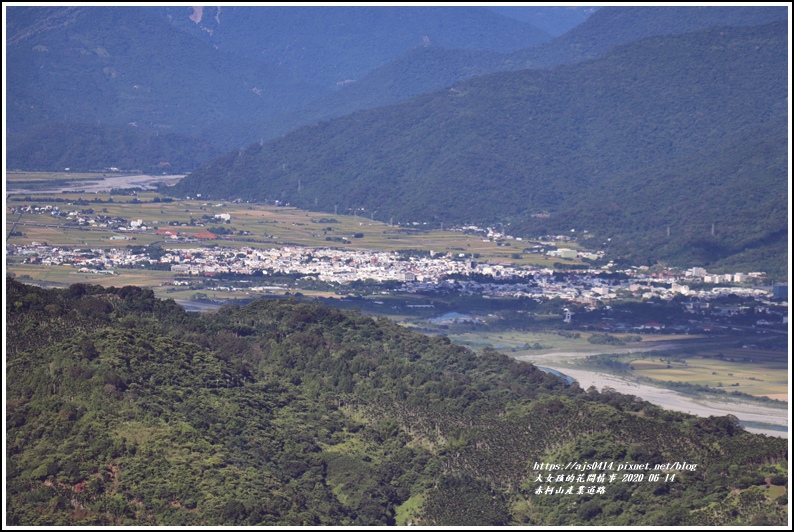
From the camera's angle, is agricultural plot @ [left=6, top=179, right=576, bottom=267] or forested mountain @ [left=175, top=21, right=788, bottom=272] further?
forested mountain @ [left=175, top=21, right=788, bottom=272]

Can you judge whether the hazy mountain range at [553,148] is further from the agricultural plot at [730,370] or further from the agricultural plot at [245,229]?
the agricultural plot at [730,370]

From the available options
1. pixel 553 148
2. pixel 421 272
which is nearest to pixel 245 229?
pixel 421 272

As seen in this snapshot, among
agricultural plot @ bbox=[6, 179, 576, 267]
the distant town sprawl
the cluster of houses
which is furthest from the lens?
agricultural plot @ bbox=[6, 179, 576, 267]

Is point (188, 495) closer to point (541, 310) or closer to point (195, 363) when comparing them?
point (195, 363)

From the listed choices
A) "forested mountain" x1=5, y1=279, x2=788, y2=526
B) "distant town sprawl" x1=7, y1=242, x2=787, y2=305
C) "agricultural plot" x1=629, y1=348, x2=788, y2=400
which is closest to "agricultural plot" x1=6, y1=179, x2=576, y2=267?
"distant town sprawl" x1=7, y1=242, x2=787, y2=305

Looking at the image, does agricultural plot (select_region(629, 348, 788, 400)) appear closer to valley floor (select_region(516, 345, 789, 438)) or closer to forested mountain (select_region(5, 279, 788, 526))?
valley floor (select_region(516, 345, 789, 438))

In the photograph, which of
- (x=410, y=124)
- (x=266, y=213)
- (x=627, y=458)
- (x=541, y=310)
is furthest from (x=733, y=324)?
(x=410, y=124)

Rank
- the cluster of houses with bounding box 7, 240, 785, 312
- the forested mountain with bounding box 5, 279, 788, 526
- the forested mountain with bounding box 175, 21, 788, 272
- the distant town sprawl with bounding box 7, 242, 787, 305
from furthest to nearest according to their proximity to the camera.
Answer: the forested mountain with bounding box 175, 21, 788, 272, the distant town sprawl with bounding box 7, 242, 787, 305, the cluster of houses with bounding box 7, 240, 785, 312, the forested mountain with bounding box 5, 279, 788, 526
